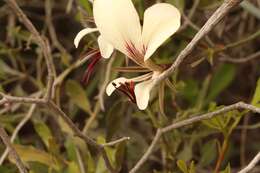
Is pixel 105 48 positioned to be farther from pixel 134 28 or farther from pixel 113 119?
pixel 113 119

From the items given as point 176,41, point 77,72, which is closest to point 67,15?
point 77,72

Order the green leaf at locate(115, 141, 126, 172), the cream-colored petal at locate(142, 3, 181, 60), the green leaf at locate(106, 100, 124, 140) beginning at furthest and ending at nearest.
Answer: the green leaf at locate(106, 100, 124, 140) < the green leaf at locate(115, 141, 126, 172) < the cream-colored petal at locate(142, 3, 181, 60)

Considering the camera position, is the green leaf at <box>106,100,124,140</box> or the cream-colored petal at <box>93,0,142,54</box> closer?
the cream-colored petal at <box>93,0,142,54</box>

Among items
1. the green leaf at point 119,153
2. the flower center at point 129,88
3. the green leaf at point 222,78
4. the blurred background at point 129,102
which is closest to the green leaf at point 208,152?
the blurred background at point 129,102

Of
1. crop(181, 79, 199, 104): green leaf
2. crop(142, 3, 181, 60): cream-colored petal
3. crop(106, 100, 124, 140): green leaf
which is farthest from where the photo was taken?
crop(181, 79, 199, 104): green leaf

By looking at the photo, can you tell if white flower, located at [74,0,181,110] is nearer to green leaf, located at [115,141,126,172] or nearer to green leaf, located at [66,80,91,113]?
green leaf, located at [115,141,126,172]

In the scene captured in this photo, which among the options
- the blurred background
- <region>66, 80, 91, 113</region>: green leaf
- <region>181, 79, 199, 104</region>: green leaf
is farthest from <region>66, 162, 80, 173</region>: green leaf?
<region>181, 79, 199, 104</region>: green leaf

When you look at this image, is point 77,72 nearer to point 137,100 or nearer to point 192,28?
point 192,28
